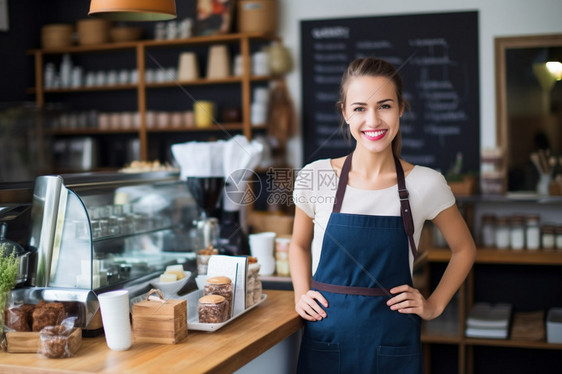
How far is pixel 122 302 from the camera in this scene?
1.80 metres

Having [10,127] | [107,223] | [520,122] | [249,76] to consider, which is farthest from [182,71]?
[107,223]

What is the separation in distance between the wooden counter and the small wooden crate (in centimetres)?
2

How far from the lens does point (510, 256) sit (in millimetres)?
4020

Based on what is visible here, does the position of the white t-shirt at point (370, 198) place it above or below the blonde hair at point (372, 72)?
below

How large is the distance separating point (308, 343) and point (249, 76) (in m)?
3.13

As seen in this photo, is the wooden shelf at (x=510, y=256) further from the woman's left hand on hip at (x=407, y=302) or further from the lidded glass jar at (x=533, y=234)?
the woman's left hand on hip at (x=407, y=302)

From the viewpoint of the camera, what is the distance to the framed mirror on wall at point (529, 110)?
4320mm

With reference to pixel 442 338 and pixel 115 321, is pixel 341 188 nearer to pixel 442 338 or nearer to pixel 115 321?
pixel 115 321

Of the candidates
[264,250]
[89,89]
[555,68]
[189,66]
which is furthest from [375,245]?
[89,89]

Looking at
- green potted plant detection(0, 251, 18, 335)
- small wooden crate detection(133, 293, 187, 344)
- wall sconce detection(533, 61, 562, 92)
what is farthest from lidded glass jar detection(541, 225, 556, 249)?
green potted plant detection(0, 251, 18, 335)

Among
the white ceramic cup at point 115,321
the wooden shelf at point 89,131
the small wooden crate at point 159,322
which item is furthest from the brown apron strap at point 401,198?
the wooden shelf at point 89,131

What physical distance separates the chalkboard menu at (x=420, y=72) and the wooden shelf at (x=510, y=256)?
70 cm

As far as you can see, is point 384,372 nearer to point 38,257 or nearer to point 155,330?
point 155,330

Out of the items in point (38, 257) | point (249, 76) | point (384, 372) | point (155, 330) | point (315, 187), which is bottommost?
point (384, 372)
